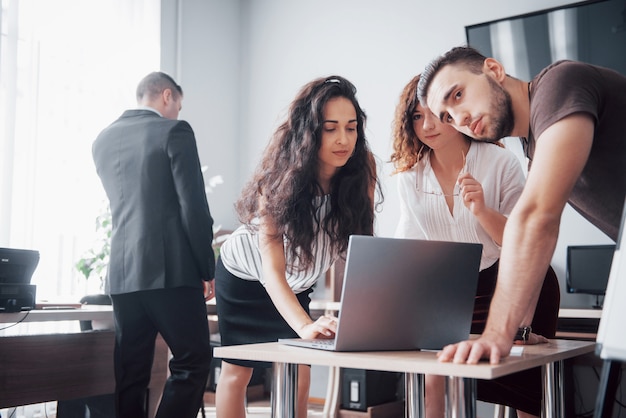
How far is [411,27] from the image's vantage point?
453cm

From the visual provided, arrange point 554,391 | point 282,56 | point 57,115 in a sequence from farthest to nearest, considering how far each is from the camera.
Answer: point 282,56, point 57,115, point 554,391

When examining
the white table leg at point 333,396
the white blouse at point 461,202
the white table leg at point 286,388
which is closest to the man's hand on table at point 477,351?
the white table leg at point 286,388

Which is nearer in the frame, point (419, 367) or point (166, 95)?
point (419, 367)

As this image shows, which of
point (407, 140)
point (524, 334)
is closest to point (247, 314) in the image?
point (407, 140)

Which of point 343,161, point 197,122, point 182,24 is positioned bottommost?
point 343,161

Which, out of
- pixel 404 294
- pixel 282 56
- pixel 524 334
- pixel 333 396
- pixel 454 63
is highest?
pixel 282 56

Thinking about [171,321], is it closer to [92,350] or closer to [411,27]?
[92,350]

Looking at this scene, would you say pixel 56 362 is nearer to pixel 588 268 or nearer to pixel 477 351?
pixel 477 351

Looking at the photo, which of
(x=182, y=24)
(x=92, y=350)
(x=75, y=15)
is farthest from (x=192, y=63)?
(x=92, y=350)

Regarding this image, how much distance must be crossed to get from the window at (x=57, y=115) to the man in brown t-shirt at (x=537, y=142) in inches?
117

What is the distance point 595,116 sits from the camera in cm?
126

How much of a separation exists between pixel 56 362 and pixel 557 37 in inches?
124

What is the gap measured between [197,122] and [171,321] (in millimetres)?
2859

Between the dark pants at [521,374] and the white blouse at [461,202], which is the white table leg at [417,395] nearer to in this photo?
the dark pants at [521,374]
